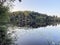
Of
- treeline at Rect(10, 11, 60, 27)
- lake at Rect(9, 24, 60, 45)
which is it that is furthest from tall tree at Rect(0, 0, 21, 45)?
lake at Rect(9, 24, 60, 45)

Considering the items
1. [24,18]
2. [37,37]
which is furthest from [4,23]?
[24,18]

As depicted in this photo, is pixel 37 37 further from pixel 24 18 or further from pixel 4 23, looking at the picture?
pixel 4 23

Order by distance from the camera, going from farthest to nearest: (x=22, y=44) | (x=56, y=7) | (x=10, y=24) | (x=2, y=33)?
(x=56, y=7) < (x=22, y=44) < (x=10, y=24) < (x=2, y=33)

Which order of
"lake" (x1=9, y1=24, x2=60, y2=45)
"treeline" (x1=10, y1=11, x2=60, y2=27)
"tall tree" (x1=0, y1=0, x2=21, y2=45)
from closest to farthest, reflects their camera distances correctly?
"tall tree" (x1=0, y1=0, x2=21, y2=45) → "treeline" (x1=10, y1=11, x2=60, y2=27) → "lake" (x1=9, y1=24, x2=60, y2=45)

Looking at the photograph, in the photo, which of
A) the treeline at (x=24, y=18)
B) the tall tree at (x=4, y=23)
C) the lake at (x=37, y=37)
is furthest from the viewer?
the lake at (x=37, y=37)

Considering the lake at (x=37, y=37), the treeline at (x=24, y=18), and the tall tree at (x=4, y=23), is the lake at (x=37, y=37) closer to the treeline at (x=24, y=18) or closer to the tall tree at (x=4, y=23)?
the treeline at (x=24, y=18)

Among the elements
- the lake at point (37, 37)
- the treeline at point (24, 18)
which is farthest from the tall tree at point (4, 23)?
the lake at point (37, 37)

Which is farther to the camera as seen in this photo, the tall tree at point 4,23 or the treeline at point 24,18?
the treeline at point 24,18

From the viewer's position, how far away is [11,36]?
556cm

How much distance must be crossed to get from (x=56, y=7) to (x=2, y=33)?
511 centimetres

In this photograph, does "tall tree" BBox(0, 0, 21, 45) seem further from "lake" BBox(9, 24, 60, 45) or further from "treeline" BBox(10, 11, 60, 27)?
"lake" BBox(9, 24, 60, 45)

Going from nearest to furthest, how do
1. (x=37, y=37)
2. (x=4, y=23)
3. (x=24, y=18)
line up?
(x=4, y=23)
(x=37, y=37)
(x=24, y=18)

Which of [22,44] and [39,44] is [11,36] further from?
[39,44]

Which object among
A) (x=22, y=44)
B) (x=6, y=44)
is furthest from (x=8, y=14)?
(x=22, y=44)
